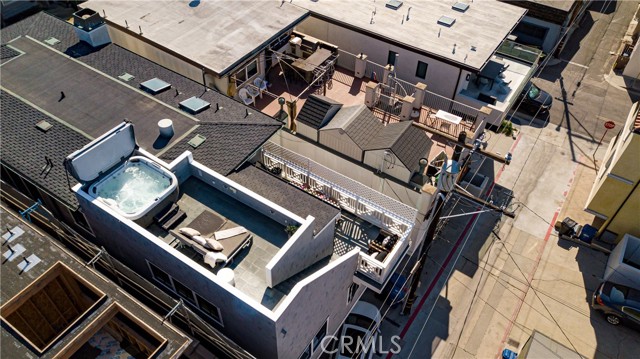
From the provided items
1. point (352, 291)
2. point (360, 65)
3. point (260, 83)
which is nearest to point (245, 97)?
point (260, 83)

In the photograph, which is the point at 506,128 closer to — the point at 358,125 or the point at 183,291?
the point at 358,125

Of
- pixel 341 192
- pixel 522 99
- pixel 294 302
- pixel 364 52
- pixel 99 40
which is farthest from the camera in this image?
pixel 522 99

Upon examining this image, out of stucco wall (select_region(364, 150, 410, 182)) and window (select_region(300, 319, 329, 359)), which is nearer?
window (select_region(300, 319, 329, 359))

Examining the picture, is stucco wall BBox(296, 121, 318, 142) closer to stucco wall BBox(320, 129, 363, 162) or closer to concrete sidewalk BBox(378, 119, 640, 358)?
stucco wall BBox(320, 129, 363, 162)

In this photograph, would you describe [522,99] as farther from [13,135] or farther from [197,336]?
[13,135]

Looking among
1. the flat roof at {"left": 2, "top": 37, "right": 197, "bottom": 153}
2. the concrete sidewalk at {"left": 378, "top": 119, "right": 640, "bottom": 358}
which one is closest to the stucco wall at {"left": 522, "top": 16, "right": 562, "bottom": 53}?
the concrete sidewalk at {"left": 378, "top": 119, "right": 640, "bottom": 358}

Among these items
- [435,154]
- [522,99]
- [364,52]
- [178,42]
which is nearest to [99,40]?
[178,42]
